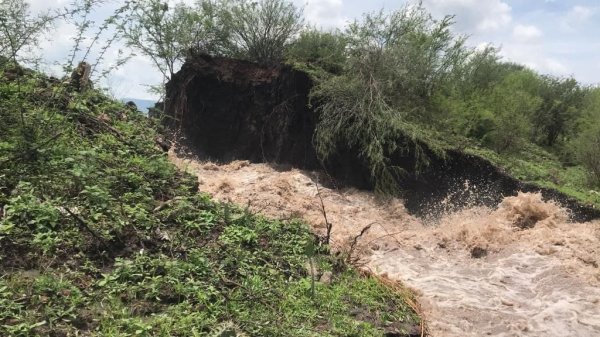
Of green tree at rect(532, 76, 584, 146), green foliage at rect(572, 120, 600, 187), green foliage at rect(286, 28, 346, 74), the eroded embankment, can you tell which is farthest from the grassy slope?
green tree at rect(532, 76, 584, 146)

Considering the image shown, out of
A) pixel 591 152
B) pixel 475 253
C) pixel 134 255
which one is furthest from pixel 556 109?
pixel 134 255

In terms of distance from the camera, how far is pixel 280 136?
15.0 metres

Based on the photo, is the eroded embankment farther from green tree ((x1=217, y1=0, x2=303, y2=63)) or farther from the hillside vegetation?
green tree ((x1=217, y1=0, x2=303, y2=63))

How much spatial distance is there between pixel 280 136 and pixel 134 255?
34.9ft

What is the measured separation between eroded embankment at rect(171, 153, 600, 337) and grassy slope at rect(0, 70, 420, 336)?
1.02 metres

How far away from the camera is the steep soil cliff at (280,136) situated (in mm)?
11828

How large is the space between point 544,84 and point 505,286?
56.1ft

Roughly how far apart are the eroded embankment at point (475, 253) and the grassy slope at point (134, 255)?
102cm

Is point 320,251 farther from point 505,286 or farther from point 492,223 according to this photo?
point 492,223

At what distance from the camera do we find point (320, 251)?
6289 mm

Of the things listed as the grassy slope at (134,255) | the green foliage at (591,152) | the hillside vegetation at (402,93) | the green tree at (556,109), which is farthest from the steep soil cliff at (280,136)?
the green tree at (556,109)

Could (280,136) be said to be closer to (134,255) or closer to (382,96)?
(382,96)

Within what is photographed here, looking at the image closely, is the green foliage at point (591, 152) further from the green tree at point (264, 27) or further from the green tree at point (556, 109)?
the green tree at point (264, 27)

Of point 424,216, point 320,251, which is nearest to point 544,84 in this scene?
point 424,216
